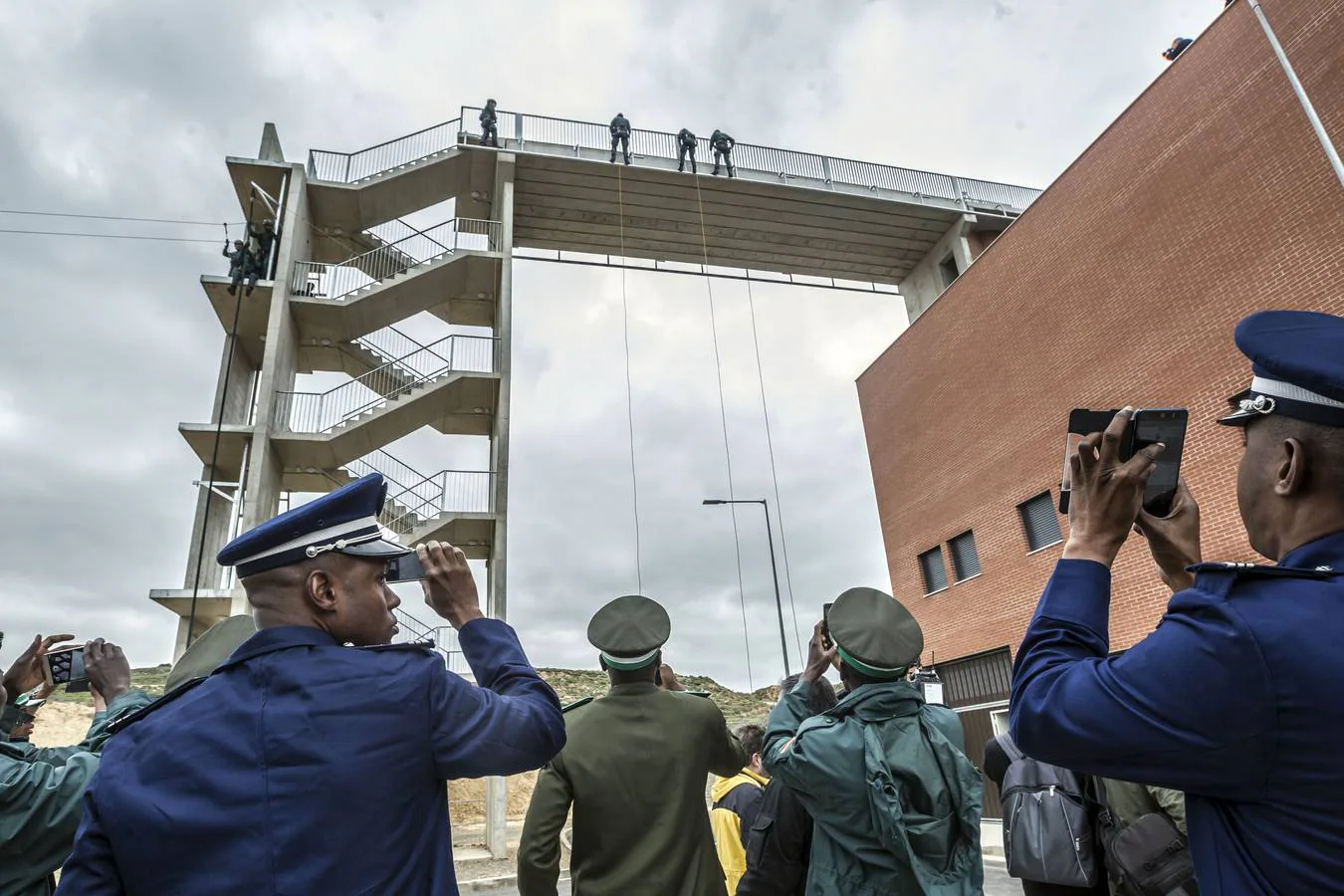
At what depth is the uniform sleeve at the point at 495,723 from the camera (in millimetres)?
1709

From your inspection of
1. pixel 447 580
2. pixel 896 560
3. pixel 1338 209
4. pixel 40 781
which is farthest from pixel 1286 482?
pixel 896 560

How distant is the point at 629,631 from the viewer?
10.9 feet

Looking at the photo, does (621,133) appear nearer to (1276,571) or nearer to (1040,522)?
(1040,522)

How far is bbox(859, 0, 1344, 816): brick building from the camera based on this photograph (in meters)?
13.1

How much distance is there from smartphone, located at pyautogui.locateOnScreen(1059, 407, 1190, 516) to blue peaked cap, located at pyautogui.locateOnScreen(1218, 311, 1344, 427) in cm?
10

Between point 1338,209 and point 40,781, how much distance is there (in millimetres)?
16652

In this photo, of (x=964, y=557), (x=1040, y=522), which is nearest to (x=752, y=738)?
(x=1040, y=522)

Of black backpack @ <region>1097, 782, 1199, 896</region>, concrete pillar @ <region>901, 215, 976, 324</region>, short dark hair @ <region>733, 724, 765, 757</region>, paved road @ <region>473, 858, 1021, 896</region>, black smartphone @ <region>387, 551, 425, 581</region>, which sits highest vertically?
concrete pillar @ <region>901, 215, 976, 324</region>

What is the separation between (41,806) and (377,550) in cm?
166

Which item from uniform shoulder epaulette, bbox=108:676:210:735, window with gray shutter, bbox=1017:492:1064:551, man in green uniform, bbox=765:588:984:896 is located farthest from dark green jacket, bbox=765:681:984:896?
window with gray shutter, bbox=1017:492:1064:551

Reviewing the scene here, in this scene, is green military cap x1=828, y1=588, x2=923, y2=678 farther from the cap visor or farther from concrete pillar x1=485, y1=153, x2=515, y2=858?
concrete pillar x1=485, y1=153, x2=515, y2=858

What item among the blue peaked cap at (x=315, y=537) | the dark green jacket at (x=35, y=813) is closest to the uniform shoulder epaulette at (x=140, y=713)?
the blue peaked cap at (x=315, y=537)

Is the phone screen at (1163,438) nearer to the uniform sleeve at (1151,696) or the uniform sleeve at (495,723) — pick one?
the uniform sleeve at (1151,696)

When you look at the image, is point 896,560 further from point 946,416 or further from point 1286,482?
point 1286,482
